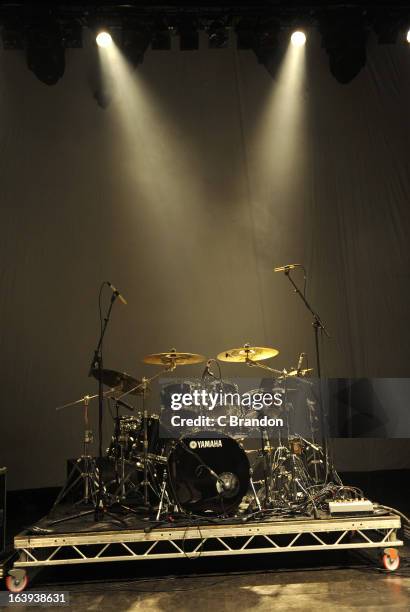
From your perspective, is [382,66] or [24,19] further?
[382,66]

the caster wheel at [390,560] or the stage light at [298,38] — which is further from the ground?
the stage light at [298,38]

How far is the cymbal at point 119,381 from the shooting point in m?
4.36

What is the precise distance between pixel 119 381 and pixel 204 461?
94 cm

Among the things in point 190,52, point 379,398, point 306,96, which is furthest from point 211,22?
point 379,398

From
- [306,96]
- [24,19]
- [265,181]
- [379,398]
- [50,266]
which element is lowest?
[379,398]

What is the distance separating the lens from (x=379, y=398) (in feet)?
21.0

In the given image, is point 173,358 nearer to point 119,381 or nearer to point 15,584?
point 119,381

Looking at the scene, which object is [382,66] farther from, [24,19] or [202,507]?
[202,507]

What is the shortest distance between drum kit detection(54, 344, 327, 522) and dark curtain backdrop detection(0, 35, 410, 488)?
1.38 meters

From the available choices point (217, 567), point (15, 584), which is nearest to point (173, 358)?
point (217, 567)

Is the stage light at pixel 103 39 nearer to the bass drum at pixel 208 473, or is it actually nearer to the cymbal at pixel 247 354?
the cymbal at pixel 247 354

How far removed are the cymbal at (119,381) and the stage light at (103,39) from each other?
4.01m

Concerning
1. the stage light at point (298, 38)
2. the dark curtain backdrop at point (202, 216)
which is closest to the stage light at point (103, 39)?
the dark curtain backdrop at point (202, 216)

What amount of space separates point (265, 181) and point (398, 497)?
3681 mm
